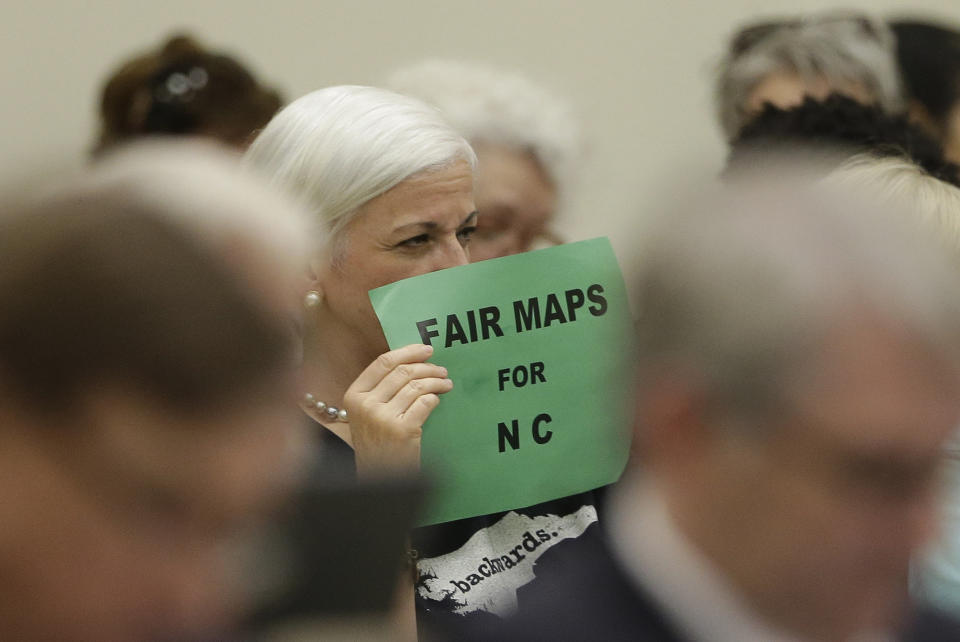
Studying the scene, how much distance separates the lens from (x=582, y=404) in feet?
5.88

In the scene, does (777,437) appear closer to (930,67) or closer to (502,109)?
(502,109)

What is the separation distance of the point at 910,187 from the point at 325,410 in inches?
37.3

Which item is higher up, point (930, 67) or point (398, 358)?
point (930, 67)

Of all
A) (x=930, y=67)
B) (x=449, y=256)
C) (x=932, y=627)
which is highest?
(x=930, y=67)

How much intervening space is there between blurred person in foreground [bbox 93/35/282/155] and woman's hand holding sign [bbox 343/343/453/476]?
112cm

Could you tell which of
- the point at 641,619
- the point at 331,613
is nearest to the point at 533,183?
the point at 641,619

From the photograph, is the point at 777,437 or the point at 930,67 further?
the point at 930,67

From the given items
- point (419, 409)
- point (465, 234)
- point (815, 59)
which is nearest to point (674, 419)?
point (419, 409)

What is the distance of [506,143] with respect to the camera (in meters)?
2.48

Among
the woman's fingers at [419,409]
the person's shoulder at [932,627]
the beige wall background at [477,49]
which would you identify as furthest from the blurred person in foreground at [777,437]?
the beige wall background at [477,49]

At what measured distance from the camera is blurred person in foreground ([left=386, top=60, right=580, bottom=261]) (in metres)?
2.43

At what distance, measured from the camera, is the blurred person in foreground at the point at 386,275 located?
1.72 m

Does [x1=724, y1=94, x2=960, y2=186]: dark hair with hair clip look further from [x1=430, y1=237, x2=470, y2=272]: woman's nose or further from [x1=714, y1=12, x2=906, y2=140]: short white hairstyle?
[x1=430, y1=237, x2=470, y2=272]: woman's nose

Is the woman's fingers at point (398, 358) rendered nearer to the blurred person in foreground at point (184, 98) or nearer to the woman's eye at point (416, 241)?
the woman's eye at point (416, 241)
